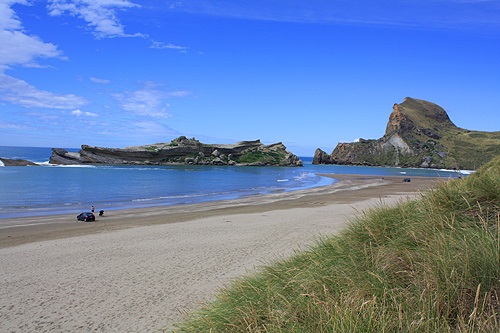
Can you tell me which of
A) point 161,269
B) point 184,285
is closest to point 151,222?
point 161,269

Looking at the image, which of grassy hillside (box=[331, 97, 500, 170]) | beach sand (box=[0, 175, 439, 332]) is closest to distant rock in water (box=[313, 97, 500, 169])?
grassy hillside (box=[331, 97, 500, 170])

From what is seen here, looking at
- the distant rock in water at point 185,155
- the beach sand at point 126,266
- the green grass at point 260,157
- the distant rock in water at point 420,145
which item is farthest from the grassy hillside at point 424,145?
the beach sand at point 126,266

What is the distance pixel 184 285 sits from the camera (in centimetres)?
759

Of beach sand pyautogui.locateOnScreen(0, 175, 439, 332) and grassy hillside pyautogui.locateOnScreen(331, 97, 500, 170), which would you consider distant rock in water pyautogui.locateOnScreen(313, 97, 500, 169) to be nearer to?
grassy hillside pyautogui.locateOnScreen(331, 97, 500, 170)

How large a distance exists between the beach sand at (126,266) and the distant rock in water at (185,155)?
96.9 meters

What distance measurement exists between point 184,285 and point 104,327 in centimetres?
211

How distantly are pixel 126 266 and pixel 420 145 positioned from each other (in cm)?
17201

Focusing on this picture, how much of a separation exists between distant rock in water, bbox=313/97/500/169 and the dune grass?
14739 cm

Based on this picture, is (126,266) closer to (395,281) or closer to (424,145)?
(395,281)

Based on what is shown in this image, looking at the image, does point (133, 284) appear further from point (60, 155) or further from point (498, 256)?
point (60, 155)

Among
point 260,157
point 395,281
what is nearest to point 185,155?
point 260,157

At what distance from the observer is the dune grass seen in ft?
8.94

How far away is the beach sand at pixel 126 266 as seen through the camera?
6.25 m

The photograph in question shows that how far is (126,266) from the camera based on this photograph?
9055 millimetres
